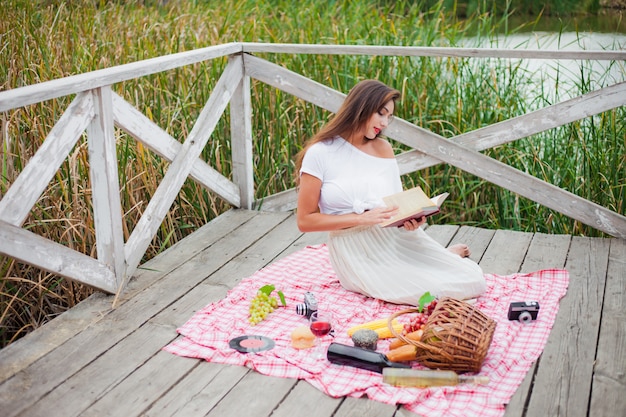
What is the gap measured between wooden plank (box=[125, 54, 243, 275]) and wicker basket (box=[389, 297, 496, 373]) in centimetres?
148

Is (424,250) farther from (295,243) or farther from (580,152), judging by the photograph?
(580,152)

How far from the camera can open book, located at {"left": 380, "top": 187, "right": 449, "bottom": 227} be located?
10.4 feet

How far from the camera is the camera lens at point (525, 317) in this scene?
313 centimetres

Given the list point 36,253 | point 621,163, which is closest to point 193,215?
point 36,253

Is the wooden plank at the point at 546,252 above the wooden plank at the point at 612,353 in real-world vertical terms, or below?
below

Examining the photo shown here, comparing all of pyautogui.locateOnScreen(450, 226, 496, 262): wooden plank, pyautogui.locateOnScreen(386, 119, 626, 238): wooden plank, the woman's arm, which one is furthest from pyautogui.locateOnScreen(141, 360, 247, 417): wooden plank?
pyautogui.locateOnScreen(386, 119, 626, 238): wooden plank

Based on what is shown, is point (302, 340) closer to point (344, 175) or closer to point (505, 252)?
point (344, 175)

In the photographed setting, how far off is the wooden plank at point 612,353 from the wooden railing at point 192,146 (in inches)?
23.9

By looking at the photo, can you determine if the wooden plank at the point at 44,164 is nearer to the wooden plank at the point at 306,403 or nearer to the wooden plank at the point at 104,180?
the wooden plank at the point at 104,180

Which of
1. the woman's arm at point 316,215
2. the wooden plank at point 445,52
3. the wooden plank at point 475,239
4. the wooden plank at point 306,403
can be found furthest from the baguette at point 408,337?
the wooden plank at point 445,52

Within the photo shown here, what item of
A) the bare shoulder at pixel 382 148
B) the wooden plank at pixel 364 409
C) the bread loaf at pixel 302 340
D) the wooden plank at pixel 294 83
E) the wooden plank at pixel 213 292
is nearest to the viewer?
the wooden plank at pixel 364 409

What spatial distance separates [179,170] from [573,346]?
2.10 meters

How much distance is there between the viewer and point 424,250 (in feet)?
11.3

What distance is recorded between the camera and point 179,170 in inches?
158
